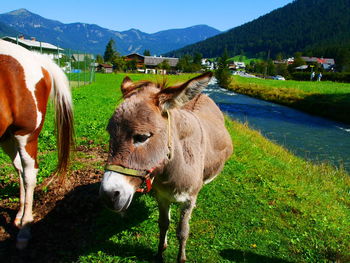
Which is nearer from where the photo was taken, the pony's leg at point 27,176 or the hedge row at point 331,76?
the pony's leg at point 27,176

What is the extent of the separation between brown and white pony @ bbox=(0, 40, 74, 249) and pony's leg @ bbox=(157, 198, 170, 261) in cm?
154

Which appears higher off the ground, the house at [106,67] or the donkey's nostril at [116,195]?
the house at [106,67]

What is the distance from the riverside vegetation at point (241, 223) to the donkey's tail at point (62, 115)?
0.91m

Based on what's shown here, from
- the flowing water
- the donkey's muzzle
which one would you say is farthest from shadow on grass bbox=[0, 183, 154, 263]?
the flowing water

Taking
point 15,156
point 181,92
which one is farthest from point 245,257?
point 15,156

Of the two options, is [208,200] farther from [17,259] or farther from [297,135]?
[297,135]

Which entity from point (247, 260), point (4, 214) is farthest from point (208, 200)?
point (4, 214)

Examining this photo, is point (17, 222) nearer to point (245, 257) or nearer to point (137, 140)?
point (137, 140)

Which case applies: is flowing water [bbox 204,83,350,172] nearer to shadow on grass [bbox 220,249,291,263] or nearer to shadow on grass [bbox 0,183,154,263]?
shadow on grass [bbox 220,249,291,263]

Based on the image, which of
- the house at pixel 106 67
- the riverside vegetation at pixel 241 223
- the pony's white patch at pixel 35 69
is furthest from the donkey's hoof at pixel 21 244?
the house at pixel 106 67

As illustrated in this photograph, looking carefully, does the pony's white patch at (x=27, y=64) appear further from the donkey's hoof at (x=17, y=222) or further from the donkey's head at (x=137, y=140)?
the donkey's head at (x=137, y=140)

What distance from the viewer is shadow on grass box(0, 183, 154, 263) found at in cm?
293

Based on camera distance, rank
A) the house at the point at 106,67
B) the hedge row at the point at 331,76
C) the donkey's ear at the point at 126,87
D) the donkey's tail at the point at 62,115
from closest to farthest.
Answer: the donkey's ear at the point at 126,87, the donkey's tail at the point at 62,115, the hedge row at the point at 331,76, the house at the point at 106,67

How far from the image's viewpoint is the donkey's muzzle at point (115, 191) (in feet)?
5.63
